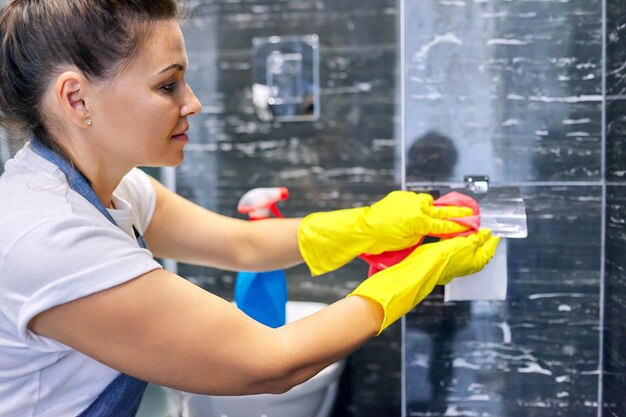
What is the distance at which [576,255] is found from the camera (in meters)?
1.67

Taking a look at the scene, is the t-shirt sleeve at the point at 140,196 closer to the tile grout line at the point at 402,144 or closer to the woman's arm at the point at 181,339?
the woman's arm at the point at 181,339

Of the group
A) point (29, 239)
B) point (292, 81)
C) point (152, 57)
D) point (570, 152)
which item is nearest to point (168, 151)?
point (152, 57)

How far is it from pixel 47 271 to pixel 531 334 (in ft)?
4.13

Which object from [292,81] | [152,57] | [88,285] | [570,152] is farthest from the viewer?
[292,81]

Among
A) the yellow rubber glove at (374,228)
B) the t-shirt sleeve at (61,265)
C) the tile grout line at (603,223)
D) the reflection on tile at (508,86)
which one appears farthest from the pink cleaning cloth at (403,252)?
the t-shirt sleeve at (61,265)

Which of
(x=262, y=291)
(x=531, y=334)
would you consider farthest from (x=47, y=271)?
(x=531, y=334)

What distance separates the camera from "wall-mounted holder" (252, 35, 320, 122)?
71.0 inches

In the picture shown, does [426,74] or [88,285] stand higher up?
[426,74]

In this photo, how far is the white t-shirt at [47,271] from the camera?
2.94ft

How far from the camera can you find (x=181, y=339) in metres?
0.94

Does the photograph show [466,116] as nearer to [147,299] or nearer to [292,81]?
[292,81]

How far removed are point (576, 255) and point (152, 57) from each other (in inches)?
46.1

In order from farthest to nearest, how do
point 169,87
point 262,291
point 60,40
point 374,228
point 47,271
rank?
point 262,291, point 374,228, point 169,87, point 60,40, point 47,271

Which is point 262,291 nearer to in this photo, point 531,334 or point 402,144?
point 402,144
